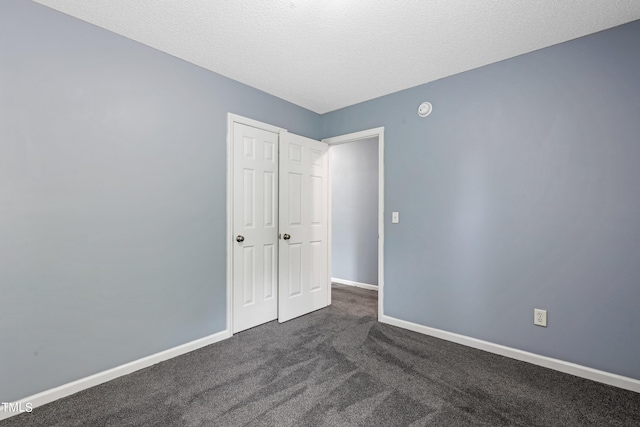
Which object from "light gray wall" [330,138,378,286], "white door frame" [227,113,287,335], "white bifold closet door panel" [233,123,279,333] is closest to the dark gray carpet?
"white door frame" [227,113,287,335]

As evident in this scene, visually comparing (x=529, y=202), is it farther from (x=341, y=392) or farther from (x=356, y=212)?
(x=356, y=212)

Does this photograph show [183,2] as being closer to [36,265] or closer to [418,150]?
[36,265]

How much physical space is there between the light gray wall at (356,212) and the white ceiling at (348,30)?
2.02m

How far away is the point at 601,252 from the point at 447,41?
1921 millimetres

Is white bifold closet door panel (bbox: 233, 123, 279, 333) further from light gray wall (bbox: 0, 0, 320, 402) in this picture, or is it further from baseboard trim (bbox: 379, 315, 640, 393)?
baseboard trim (bbox: 379, 315, 640, 393)

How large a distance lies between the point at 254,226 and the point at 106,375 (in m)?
1.61

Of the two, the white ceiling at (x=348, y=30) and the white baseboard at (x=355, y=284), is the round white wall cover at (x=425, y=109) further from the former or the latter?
the white baseboard at (x=355, y=284)

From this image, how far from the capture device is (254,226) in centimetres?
294

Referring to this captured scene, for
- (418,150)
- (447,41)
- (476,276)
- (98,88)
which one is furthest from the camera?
(418,150)

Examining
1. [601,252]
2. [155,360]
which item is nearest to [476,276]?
[601,252]

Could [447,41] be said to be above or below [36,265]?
above

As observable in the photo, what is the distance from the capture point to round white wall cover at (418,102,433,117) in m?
2.83

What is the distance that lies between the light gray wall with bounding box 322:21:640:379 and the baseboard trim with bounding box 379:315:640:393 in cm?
4

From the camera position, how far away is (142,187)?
2.20 meters
